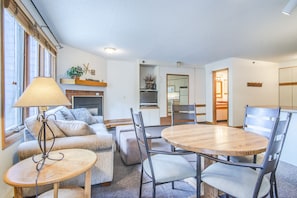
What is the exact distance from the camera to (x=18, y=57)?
2230 millimetres

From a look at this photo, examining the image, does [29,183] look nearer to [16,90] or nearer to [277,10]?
[16,90]

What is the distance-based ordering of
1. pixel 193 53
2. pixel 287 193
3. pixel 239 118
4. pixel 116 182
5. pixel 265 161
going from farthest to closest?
1. pixel 239 118
2. pixel 193 53
3. pixel 116 182
4. pixel 287 193
5. pixel 265 161

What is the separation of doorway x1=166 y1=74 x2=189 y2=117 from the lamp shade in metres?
5.48

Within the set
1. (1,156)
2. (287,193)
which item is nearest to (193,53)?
(287,193)

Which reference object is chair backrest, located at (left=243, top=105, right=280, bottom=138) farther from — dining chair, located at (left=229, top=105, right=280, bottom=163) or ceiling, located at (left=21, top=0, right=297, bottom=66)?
ceiling, located at (left=21, top=0, right=297, bottom=66)

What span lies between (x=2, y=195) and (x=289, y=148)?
3857 mm

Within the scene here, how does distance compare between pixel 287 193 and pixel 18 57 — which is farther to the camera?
pixel 18 57

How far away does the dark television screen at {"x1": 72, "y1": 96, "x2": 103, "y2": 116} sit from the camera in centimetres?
442

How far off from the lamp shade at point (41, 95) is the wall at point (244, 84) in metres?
5.30

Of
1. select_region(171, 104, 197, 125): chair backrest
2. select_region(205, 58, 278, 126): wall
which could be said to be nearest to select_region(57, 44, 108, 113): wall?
select_region(171, 104, 197, 125): chair backrest

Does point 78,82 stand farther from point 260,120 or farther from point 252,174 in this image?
point 252,174

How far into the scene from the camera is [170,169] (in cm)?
143

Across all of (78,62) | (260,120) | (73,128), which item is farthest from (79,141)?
(78,62)

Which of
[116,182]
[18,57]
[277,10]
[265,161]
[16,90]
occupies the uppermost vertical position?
[277,10]
